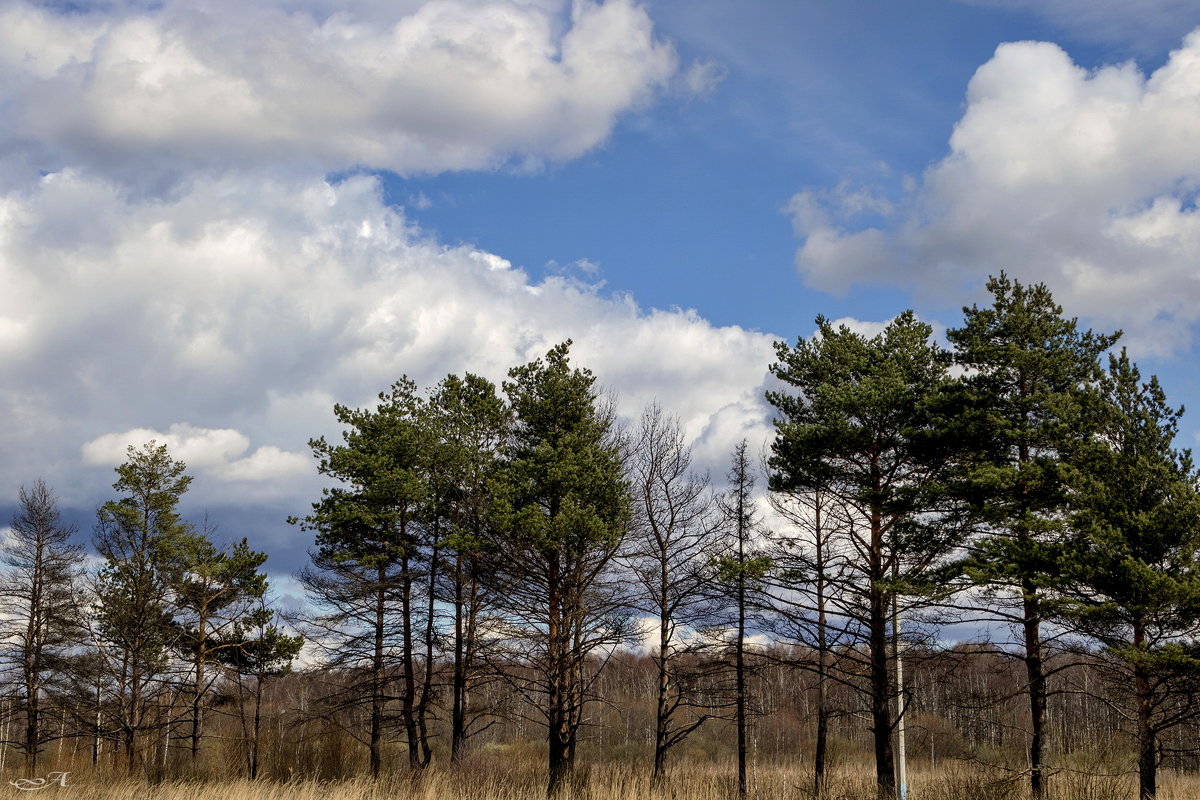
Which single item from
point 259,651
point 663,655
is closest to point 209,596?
point 259,651

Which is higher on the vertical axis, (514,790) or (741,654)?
(741,654)

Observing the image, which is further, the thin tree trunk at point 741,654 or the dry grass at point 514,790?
the thin tree trunk at point 741,654

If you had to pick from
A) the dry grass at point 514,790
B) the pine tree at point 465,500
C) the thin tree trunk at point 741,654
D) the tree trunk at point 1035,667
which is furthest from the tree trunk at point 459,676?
the tree trunk at point 1035,667

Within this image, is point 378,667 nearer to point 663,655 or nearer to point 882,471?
point 663,655

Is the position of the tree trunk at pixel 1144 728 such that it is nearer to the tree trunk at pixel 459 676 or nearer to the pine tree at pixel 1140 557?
the pine tree at pixel 1140 557

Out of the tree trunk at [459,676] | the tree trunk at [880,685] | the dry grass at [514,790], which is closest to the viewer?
the dry grass at [514,790]

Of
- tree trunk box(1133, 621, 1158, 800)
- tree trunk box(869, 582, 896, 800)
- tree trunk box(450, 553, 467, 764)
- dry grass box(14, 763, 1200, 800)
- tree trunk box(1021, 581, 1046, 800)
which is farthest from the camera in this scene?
tree trunk box(450, 553, 467, 764)

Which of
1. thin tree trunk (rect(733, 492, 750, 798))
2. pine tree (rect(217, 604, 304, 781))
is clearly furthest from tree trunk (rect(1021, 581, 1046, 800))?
pine tree (rect(217, 604, 304, 781))

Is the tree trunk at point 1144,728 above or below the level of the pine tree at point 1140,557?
below

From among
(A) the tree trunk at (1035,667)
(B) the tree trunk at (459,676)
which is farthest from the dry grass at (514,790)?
(B) the tree trunk at (459,676)

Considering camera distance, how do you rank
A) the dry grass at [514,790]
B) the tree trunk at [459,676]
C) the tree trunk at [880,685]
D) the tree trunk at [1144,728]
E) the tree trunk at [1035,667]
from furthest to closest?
1. the tree trunk at [459,676]
2. the tree trunk at [880,685]
3. the tree trunk at [1035,667]
4. the tree trunk at [1144,728]
5. the dry grass at [514,790]

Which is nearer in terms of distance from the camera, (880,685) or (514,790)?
(514,790)

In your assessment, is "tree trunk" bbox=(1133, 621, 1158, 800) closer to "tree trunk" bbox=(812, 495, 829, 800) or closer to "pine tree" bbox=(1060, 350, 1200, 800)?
"pine tree" bbox=(1060, 350, 1200, 800)

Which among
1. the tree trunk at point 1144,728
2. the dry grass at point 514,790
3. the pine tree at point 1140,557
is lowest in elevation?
the dry grass at point 514,790
